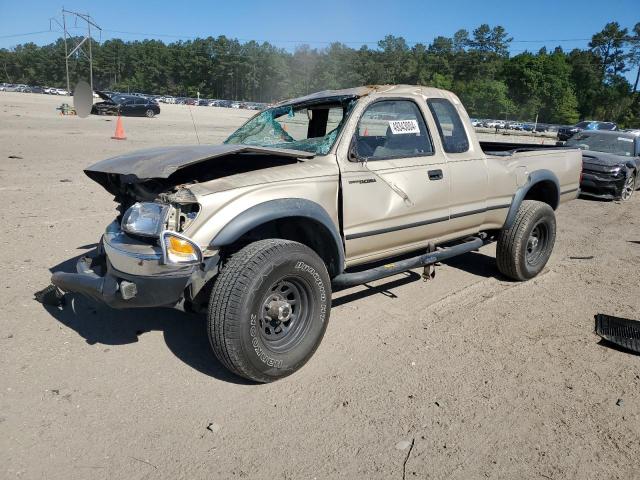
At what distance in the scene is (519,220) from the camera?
511cm

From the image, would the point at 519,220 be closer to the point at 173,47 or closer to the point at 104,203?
the point at 104,203

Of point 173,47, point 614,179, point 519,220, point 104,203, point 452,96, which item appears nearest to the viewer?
point 452,96

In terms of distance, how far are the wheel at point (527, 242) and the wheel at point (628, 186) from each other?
24.8 ft

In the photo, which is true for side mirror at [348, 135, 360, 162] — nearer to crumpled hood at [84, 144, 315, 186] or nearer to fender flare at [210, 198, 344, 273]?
crumpled hood at [84, 144, 315, 186]

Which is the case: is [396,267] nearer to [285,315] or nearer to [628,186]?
[285,315]

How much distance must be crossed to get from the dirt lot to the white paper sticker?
154 centimetres

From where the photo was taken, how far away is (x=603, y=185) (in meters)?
11.4

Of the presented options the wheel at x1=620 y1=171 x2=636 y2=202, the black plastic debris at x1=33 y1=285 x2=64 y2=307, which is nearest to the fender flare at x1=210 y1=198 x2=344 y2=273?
the black plastic debris at x1=33 y1=285 x2=64 y2=307

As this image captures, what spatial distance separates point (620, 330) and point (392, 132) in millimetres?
2450

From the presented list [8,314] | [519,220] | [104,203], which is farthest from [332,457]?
[104,203]

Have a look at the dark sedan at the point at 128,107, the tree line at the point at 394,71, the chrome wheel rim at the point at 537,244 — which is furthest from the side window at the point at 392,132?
the tree line at the point at 394,71

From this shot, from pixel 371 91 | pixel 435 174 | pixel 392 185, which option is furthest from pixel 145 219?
pixel 435 174

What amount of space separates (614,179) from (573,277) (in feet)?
23.5

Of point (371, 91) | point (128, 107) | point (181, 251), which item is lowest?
point (181, 251)
